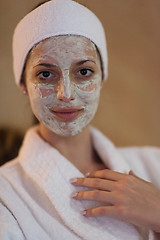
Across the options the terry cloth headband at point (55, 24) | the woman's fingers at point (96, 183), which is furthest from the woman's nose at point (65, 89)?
the woman's fingers at point (96, 183)

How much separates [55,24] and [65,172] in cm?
47

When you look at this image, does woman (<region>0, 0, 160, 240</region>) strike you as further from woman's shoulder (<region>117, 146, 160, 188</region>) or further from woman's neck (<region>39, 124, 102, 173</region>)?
woman's shoulder (<region>117, 146, 160, 188</region>)

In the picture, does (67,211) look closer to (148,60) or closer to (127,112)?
(127,112)

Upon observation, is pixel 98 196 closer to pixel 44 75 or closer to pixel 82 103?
pixel 82 103

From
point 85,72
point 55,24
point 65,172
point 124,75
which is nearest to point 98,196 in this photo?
point 65,172

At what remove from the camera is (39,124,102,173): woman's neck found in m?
1.02

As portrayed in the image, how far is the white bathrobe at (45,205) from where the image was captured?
82cm

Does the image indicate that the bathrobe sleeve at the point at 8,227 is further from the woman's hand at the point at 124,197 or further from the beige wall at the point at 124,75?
the beige wall at the point at 124,75

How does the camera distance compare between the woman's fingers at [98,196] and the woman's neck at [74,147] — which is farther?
the woman's neck at [74,147]

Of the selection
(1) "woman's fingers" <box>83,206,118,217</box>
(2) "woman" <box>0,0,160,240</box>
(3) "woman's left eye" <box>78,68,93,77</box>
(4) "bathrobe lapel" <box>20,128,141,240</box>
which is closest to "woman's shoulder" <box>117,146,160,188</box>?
(4) "bathrobe lapel" <box>20,128,141,240</box>

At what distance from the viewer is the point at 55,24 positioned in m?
0.82

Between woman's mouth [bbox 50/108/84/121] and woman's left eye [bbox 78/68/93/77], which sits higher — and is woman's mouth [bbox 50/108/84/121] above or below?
below

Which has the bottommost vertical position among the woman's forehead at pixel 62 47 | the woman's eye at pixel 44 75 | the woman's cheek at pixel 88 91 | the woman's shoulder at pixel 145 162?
the woman's shoulder at pixel 145 162

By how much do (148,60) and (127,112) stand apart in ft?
1.01
